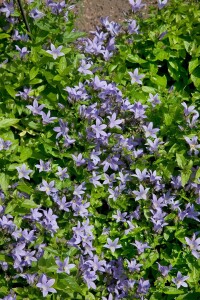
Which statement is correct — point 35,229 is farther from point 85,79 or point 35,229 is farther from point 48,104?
point 85,79

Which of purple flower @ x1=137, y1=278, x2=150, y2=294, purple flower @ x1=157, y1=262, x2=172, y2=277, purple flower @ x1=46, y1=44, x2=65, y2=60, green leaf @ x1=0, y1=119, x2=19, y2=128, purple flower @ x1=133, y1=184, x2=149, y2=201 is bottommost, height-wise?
purple flower @ x1=137, y1=278, x2=150, y2=294

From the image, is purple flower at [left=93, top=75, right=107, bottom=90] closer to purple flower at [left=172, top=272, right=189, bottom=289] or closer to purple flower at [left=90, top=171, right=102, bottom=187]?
purple flower at [left=90, top=171, right=102, bottom=187]

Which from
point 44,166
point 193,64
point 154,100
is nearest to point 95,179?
point 44,166

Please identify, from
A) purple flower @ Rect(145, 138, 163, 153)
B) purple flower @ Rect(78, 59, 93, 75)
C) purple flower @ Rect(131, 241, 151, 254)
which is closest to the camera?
purple flower @ Rect(131, 241, 151, 254)

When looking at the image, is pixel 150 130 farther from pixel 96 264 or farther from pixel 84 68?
pixel 96 264

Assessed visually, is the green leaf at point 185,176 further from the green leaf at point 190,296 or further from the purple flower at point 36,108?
the purple flower at point 36,108

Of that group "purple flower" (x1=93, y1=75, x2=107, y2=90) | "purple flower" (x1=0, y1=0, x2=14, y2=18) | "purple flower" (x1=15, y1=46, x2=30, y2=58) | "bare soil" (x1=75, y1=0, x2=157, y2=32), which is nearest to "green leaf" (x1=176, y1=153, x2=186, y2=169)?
"purple flower" (x1=93, y1=75, x2=107, y2=90)

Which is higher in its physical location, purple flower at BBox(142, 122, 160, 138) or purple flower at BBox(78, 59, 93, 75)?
purple flower at BBox(78, 59, 93, 75)
